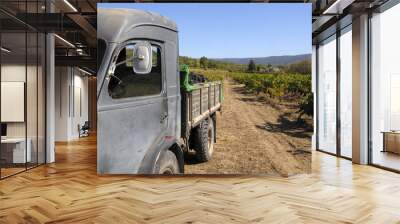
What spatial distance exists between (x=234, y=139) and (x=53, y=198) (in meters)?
2.42

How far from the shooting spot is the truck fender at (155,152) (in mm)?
5066

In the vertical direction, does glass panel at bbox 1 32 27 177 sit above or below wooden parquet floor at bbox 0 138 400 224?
above

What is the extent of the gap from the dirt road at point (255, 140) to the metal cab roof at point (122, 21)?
4.07 ft

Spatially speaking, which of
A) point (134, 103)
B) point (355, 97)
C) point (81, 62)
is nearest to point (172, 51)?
point (134, 103)

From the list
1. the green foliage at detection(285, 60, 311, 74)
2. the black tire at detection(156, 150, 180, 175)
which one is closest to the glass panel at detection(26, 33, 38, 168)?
the black tire at detection(156, 150, 180, 175)

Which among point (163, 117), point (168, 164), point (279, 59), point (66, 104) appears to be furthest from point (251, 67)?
point (66, 104)

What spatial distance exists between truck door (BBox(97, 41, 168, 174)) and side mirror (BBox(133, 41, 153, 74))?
0.05 metres

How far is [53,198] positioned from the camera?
4.23 m

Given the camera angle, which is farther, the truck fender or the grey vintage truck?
the truck fender

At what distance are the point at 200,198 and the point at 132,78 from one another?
178 centimetres

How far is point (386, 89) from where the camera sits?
638 centimetres

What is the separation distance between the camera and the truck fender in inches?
199

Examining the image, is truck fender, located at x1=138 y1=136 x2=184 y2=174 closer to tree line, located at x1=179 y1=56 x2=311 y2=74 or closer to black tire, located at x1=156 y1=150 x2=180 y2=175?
black tire, located at x1=156 y1=150 x2=180 y2=175

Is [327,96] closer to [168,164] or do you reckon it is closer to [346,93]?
[346,93]
